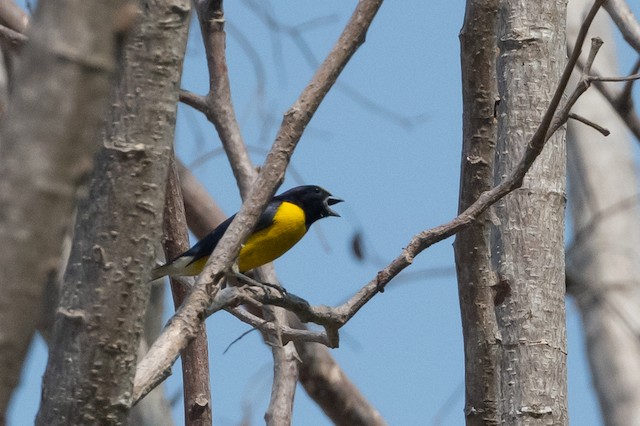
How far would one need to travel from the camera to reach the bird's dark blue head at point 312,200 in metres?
5.21

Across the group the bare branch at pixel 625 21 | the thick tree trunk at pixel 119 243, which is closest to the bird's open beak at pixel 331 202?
the bare branch at pixel 625 21

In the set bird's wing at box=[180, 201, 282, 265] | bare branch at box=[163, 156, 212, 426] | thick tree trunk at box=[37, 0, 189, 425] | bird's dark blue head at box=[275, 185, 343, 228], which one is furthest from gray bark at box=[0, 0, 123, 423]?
bird's dark blue head at box=[275, 185, 343, 228]

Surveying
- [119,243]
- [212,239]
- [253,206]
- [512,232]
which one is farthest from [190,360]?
[119,243]

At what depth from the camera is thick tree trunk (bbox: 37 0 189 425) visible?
157 cm

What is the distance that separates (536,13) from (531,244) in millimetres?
668

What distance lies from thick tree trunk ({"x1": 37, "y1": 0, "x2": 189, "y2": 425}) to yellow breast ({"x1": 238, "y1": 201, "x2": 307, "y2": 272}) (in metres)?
2.71

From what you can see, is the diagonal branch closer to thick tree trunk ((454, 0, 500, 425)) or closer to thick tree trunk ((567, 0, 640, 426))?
thick tree trunk ((454, 0, 500, 425))

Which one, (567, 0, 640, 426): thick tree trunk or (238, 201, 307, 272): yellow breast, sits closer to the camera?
(238, 201, 307, 272): yellow breast

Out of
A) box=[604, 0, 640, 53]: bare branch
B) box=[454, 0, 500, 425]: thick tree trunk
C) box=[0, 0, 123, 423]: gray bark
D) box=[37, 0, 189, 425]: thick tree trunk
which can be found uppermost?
box=[604, 0, 640, 53]: bare branch

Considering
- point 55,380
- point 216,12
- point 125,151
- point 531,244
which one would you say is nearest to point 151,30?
point 125,151

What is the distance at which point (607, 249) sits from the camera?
5887 millimetres

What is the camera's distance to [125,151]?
1.60m

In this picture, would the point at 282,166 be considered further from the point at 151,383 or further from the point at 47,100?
the point at 47,100

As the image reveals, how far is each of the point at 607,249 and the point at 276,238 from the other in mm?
2109
